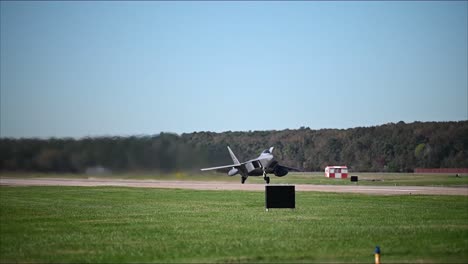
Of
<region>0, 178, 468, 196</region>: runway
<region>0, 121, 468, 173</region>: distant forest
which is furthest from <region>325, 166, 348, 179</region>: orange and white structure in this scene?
<region>0, 178, 468, 196</region>: runway

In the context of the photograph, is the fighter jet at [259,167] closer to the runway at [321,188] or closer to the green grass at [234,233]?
the runway at [321,188]

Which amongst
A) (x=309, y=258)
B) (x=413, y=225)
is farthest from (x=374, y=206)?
(x=309, y=258)

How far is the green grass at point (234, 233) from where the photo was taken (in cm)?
1549

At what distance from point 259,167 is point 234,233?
4925 cm

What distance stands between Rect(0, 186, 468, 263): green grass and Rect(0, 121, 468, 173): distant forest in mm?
18674

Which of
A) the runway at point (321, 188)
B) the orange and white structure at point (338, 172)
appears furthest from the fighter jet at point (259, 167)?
the orange and white structure at point (338, 172)

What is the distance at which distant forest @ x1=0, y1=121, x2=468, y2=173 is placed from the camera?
161ft

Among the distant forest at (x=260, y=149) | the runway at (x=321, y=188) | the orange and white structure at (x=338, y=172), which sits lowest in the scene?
the runway at (x=321, y=188)

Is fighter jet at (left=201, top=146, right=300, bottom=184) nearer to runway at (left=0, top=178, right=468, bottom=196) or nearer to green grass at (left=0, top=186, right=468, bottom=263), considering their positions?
runway at (left=0, top=178, right=468, bottom=196)

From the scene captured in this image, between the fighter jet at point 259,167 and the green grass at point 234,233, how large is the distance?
118ft

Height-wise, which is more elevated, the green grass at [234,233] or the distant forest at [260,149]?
the distant forest at [260,149]

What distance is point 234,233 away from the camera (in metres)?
19.9

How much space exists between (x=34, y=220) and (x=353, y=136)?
4772 inches

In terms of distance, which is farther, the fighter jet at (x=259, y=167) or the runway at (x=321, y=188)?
the fighter jet at (x=259, y=167)
